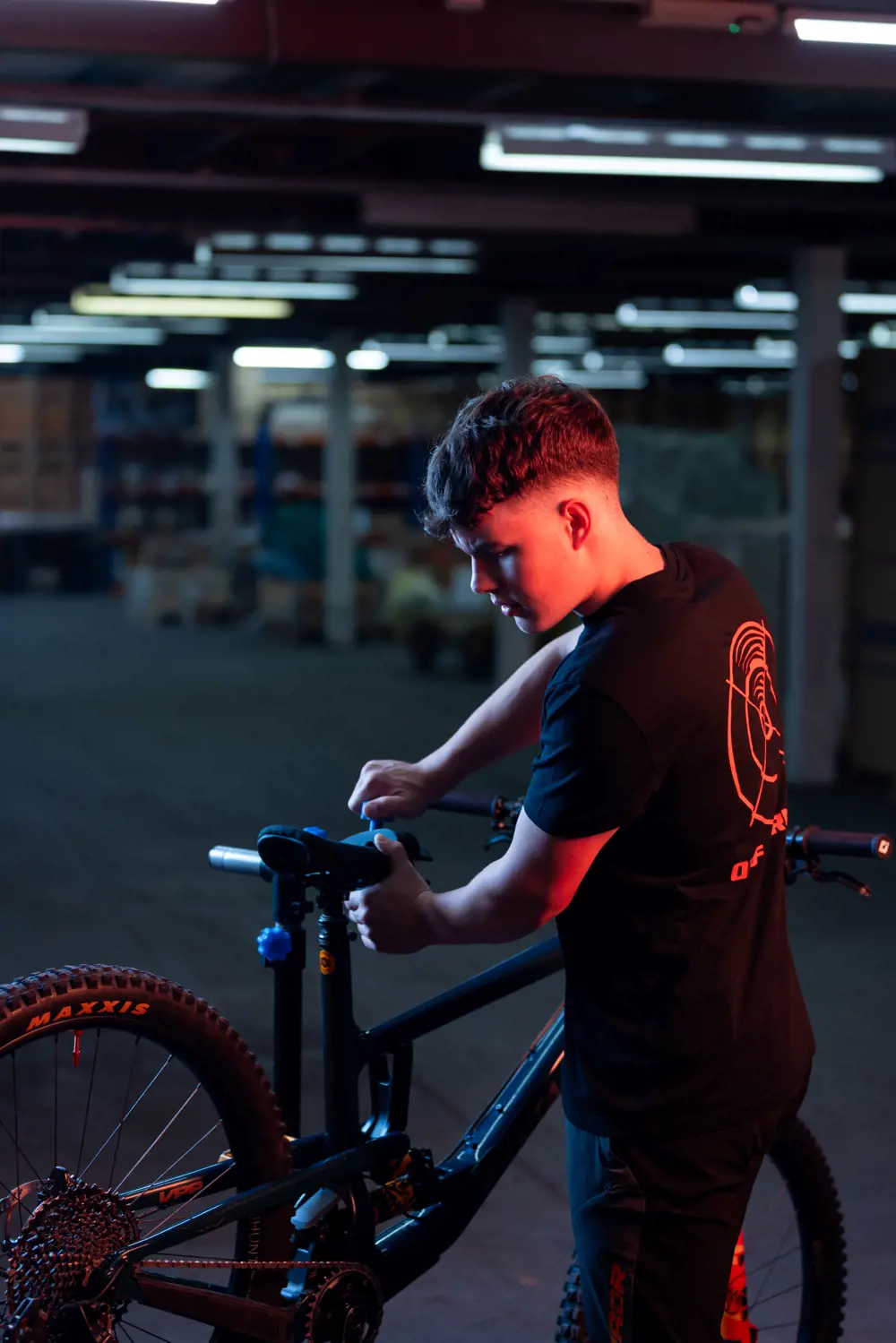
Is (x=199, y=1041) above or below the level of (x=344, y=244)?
below

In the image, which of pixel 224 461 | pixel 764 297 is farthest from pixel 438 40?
pixel 224 461

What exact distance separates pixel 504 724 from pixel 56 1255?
946 millimetres

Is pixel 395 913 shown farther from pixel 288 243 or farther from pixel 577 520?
pixel 288 243

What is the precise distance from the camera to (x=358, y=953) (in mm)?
5867

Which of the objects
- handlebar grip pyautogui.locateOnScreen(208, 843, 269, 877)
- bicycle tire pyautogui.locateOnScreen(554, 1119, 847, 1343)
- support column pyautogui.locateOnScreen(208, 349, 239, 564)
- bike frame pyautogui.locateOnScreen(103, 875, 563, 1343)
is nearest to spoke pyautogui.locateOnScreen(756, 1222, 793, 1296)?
bicycle tire pyautogui.locateOnScreen(554, 1119, 847, 1343)

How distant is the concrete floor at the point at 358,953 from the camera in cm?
357

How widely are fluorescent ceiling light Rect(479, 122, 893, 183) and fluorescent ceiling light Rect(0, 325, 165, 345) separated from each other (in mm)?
11774

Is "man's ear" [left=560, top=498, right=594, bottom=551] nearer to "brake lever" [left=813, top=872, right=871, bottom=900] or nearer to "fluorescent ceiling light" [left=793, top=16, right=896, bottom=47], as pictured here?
"brake lever" [left=813, top=872, right=871, bottom=900]

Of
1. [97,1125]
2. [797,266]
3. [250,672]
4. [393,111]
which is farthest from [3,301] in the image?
[97,1125]

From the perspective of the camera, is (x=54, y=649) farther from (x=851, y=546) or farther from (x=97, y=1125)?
(x=97, y=1125)

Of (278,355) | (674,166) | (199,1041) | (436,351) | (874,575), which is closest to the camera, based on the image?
(199,1041)

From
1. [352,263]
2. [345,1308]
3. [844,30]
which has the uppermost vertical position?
[844,30]

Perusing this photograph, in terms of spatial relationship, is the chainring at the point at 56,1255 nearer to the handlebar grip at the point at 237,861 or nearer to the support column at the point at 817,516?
the handlebar grip at the point at 237,861

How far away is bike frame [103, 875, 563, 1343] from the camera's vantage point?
2.14m
